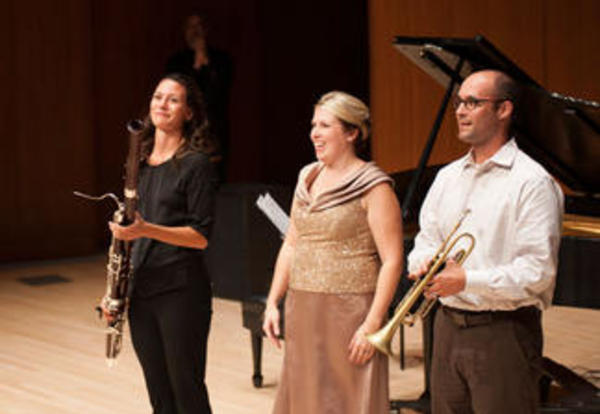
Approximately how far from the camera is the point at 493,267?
316 centimetres

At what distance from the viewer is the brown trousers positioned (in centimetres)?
321

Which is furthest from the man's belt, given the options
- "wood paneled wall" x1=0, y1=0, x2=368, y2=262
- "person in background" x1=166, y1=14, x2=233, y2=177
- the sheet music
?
"wood paneled wall" x1=0, y1=0, x2=368, y2=262

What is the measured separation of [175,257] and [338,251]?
0.73 meters

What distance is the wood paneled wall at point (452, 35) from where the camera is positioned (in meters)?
7.57

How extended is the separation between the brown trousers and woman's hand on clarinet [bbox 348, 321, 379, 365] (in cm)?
25

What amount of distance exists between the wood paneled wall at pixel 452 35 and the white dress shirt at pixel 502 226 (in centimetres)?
448

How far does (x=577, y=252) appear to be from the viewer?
456cm

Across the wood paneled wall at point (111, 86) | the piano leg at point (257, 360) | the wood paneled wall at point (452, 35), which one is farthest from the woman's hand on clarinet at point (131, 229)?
the wood paneled wall at point (111, 86)

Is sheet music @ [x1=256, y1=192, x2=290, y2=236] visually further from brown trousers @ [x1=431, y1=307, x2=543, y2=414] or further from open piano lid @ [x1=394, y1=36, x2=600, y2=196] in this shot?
brown trousers @ [x1=431, y1=307, x2=543, y2=414]

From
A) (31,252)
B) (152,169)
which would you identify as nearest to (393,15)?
(31,252)

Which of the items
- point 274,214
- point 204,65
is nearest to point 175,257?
point 274,214

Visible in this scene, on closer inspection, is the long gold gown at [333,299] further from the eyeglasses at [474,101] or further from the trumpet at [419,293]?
the eyeglasses at [474,101]

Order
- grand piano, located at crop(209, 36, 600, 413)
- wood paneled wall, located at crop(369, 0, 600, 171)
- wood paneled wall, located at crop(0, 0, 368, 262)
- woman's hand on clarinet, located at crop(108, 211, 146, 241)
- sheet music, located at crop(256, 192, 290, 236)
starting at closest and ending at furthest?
woman's hand on clarinet, located at crop(108, 211, 146, 241) < grand piano, located at crop(209, 36, 600, 413) < sheet music, located at crop(256, 192, 290, 236) < wood paneled wall, located at crop(369, 0, 600, 171) < wood paneled wall, located at crop(0, 0, 368, 262)

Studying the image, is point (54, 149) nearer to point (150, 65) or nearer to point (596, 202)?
point (150, 65)
